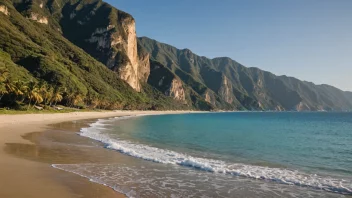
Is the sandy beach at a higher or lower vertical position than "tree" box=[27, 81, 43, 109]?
lower

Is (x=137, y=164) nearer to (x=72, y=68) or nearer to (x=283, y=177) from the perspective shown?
(x=283, y=177)

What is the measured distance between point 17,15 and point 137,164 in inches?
7386

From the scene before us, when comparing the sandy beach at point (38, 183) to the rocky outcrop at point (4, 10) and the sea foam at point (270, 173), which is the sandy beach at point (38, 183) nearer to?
the sea foam at point (270, 173)

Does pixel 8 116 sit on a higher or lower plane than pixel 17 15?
lower

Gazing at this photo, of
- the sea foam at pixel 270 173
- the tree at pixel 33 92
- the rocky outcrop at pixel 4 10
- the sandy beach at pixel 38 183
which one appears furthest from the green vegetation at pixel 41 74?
the sea foam at pixel 270 173

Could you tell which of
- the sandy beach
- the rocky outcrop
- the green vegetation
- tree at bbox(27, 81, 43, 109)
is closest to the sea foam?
the sandy beach

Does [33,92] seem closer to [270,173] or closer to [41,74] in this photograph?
[41,74]

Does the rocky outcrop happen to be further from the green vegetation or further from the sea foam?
the sea foam

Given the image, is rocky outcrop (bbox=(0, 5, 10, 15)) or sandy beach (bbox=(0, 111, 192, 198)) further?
rocky outcrop (bbox=(0, 5, 10, 15))

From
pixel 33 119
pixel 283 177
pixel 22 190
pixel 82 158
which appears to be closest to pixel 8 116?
pixel 33 119

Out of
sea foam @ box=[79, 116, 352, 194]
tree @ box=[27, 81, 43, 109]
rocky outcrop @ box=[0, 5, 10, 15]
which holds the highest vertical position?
rocky outcrop @ box=[0, 5, 10, 15]

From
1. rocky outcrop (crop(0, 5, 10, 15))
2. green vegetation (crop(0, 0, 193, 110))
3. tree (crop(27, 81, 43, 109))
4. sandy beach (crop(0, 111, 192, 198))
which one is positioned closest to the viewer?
sandy beach (crop(0, 111, 192, 198))

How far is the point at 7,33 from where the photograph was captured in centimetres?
13950

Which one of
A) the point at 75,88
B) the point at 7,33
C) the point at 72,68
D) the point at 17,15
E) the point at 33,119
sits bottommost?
the point at 33,119
